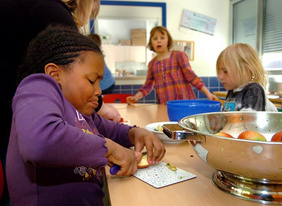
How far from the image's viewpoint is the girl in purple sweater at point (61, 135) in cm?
48

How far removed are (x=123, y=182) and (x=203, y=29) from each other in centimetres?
367

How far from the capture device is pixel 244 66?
1506mm

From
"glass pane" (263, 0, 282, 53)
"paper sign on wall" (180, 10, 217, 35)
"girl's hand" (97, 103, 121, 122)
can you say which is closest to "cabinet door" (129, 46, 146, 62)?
"paper sign on wall" (180, 10, 217, 35)

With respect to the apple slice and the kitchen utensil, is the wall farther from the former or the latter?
the kitchen utensil

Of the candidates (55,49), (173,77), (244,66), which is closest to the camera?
(55,49)

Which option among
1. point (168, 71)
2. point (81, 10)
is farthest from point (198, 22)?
point (81, 10)

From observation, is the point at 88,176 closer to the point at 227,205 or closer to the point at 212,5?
the point at 227,205

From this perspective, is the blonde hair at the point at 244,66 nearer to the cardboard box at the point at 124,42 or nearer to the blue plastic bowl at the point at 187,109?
the blue plastic bowl at the point at 187,109

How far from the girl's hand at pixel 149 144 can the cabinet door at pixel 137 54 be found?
10.0 feet

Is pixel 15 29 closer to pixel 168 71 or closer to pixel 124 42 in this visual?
pixel 168 71

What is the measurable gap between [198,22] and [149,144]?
3450 millimetres

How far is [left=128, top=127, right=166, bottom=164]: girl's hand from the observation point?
68cm

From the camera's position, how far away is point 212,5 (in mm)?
3871

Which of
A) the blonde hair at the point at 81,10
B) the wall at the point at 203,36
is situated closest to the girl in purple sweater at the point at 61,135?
the blonde hair at the point at 81,10
